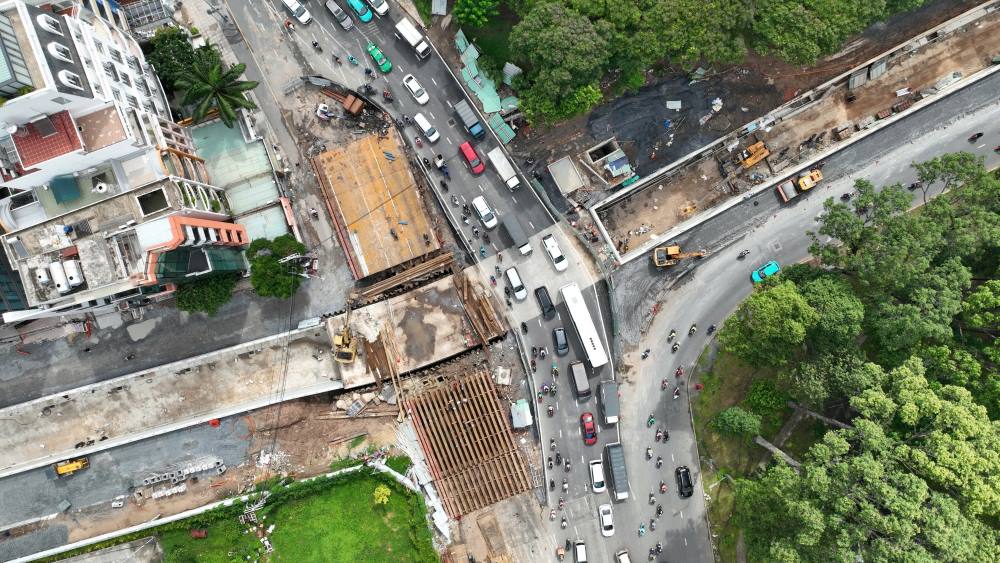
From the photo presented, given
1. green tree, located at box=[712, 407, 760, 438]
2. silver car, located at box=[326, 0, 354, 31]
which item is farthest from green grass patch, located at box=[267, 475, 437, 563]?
silver car, located at box=[326, 0, 354, 31]

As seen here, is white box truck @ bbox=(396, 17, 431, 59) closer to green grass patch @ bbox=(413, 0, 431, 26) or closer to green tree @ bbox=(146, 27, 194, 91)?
green grass patch @ bbox=(413, 0, 431, 26)

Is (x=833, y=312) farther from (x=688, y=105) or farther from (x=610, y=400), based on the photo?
(x=688, y=105)

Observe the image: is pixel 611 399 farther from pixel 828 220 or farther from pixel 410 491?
pixel 828 220

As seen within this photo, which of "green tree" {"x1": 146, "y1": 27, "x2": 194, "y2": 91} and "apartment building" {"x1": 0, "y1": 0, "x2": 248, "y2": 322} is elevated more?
"green tree" {"x1": 146, "y1": 27, "x2": 194, "y2": 91}

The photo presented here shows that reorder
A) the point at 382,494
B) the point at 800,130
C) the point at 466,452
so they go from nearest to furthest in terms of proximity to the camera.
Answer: the point at 382,494 < the point at 466,452 < the point at 800,130

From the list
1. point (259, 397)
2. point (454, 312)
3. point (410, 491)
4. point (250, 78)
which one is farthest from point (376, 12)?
point (410, 491)

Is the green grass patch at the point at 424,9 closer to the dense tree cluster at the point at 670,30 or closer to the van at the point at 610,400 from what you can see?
the dense tree cluster at the point at 670,30

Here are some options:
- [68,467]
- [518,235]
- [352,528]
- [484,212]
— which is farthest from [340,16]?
[68,467]
